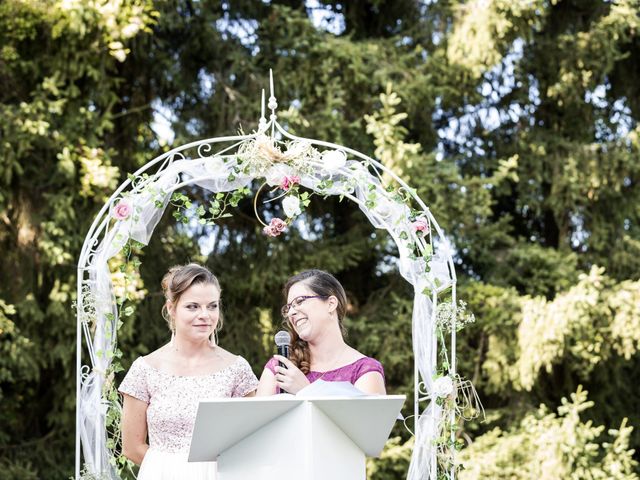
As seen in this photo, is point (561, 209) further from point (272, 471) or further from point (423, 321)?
point (272, 471)

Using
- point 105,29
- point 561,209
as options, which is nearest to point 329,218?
point 561,209

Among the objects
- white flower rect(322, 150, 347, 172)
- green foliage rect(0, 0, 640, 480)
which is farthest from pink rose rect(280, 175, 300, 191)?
green foliage rect(0, 0, 640, 480)

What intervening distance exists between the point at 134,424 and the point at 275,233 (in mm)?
1207

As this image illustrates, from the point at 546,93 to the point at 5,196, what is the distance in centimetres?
460

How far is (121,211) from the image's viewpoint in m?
4.86

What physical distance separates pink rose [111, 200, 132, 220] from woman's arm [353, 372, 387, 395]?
1.53 meters

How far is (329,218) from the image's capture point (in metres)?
9.24

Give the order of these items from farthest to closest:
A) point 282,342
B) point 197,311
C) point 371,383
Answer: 1. point 197,311
2. point 371,383
3. point 282,342

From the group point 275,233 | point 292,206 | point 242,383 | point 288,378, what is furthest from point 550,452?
point 288,378

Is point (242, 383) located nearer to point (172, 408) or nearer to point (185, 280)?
point (172, 408)

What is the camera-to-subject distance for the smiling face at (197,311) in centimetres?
413

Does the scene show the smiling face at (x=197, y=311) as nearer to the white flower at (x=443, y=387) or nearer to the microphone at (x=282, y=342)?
the microphone at (x=282, y=342)

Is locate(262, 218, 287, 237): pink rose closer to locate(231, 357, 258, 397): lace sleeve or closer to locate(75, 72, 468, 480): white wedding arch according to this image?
locate(75, 72, 468, 480): white wedding arch

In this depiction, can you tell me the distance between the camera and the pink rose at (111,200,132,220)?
4.86m
